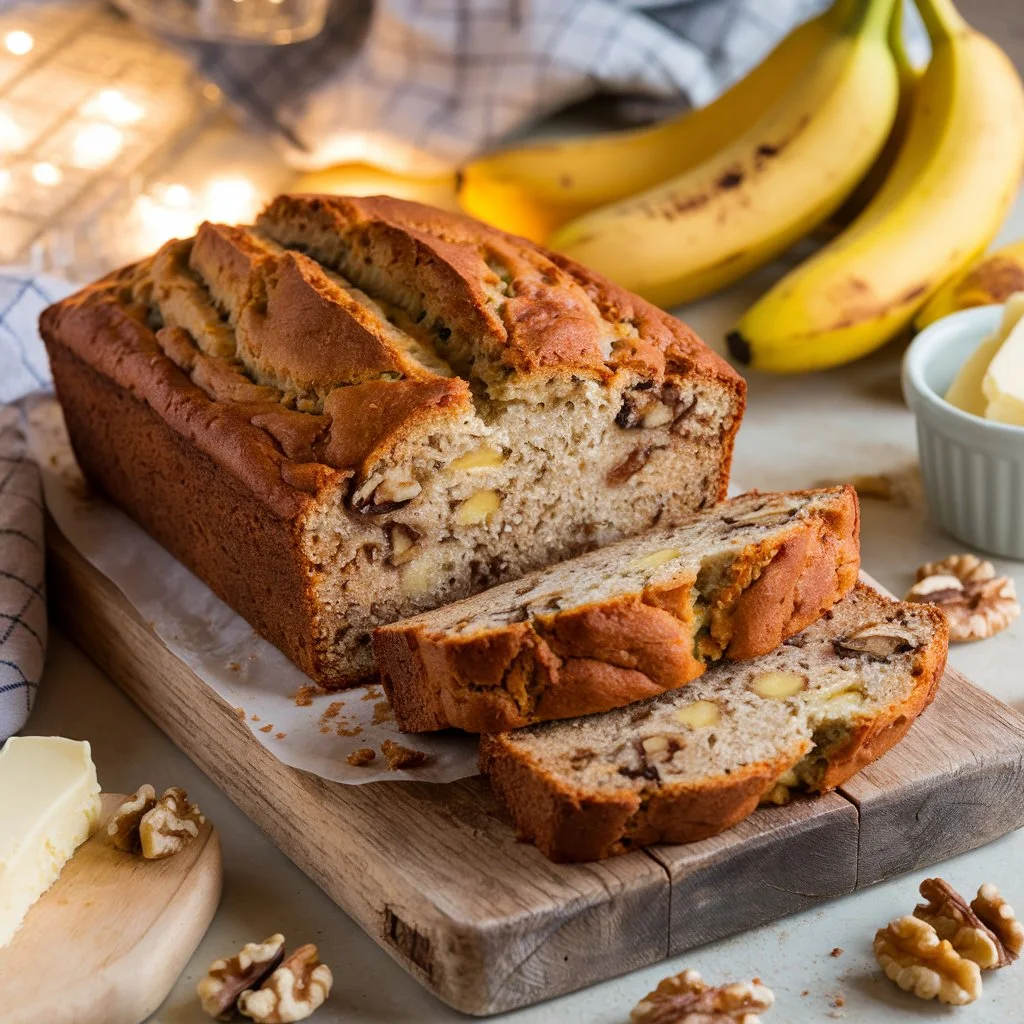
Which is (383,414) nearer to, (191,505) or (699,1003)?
(191,505)

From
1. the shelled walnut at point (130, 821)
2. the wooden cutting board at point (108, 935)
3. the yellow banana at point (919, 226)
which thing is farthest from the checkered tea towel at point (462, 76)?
the wooden cutting board at point (108, 935)

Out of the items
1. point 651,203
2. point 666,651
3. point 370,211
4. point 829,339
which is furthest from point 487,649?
point 651,203

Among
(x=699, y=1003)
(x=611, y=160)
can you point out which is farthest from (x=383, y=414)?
(x=611, y=160)

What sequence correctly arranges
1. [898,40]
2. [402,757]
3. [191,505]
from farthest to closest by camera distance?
1. [898,40]
2. [191,505]
3. [402,757]

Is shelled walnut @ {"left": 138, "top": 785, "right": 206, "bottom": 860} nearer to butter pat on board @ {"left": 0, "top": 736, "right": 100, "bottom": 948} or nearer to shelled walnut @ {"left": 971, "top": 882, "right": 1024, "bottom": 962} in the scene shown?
butter pat on board @ {"left": 0, "top": 736, "right": 100, "bottom": 948}

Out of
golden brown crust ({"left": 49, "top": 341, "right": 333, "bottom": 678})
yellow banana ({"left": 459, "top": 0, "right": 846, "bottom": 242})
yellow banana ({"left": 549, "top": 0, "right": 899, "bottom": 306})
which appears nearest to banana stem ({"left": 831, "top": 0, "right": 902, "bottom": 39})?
yellow banana ({"left": 549, "top": 0, "right": 899, "bottom": 306})

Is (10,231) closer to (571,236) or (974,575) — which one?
(571,236)
